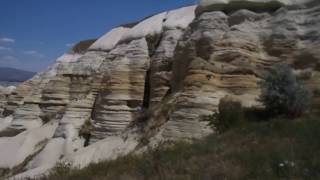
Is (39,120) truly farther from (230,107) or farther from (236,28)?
(230,107)

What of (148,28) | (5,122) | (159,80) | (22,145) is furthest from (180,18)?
(5,122)

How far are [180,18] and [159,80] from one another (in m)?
4.70

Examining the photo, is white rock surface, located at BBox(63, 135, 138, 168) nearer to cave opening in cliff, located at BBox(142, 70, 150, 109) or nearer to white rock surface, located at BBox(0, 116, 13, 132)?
cave opening in cliff, located at BBox(142, 70, 150, 109)

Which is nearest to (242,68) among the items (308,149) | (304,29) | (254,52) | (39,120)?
(254,52)

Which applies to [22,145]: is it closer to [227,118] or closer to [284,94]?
[227,118]

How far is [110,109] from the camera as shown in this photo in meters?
25.6

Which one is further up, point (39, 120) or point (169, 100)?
point (169, 100)

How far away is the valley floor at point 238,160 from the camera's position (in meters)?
8.10

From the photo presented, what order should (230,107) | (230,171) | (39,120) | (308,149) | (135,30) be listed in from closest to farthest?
→ (230,171) < (308,149) < (230,107) < (135,30) < (39,120)

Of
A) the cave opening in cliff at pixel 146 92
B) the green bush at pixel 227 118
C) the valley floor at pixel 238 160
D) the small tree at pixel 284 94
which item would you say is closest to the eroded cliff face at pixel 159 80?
the cave opening in cliff at pixel 146 92

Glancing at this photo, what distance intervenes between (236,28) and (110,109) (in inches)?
361

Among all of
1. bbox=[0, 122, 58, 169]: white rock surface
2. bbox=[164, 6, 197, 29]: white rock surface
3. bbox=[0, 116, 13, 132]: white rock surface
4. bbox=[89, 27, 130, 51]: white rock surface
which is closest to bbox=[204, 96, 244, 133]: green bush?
bbox=[164, 6, 197, 29]: white rock surface

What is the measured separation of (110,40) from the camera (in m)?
34.7

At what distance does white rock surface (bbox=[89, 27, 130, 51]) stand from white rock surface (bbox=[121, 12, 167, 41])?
458cm
